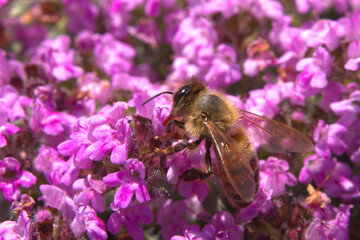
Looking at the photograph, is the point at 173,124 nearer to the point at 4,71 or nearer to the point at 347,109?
the point at 347,109

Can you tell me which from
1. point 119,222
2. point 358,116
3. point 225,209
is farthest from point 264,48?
point 119,222

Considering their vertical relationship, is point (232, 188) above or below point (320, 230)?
above

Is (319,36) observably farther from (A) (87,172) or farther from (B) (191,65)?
(A) (87,172)

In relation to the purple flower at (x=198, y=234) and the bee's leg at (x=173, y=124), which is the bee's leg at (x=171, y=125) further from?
the purple flower at (x=198, y=234)

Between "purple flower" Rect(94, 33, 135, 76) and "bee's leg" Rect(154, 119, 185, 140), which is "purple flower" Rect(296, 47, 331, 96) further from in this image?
"purple flower" Rect(94, 33, 135, 76)

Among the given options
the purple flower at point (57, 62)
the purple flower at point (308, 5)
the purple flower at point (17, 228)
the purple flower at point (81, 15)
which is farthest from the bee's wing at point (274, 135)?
the purple flower at point (81, 15)

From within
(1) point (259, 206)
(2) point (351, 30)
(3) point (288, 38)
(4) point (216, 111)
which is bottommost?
(1) point (259, 206)

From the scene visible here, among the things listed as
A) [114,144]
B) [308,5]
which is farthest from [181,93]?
[308,5]
